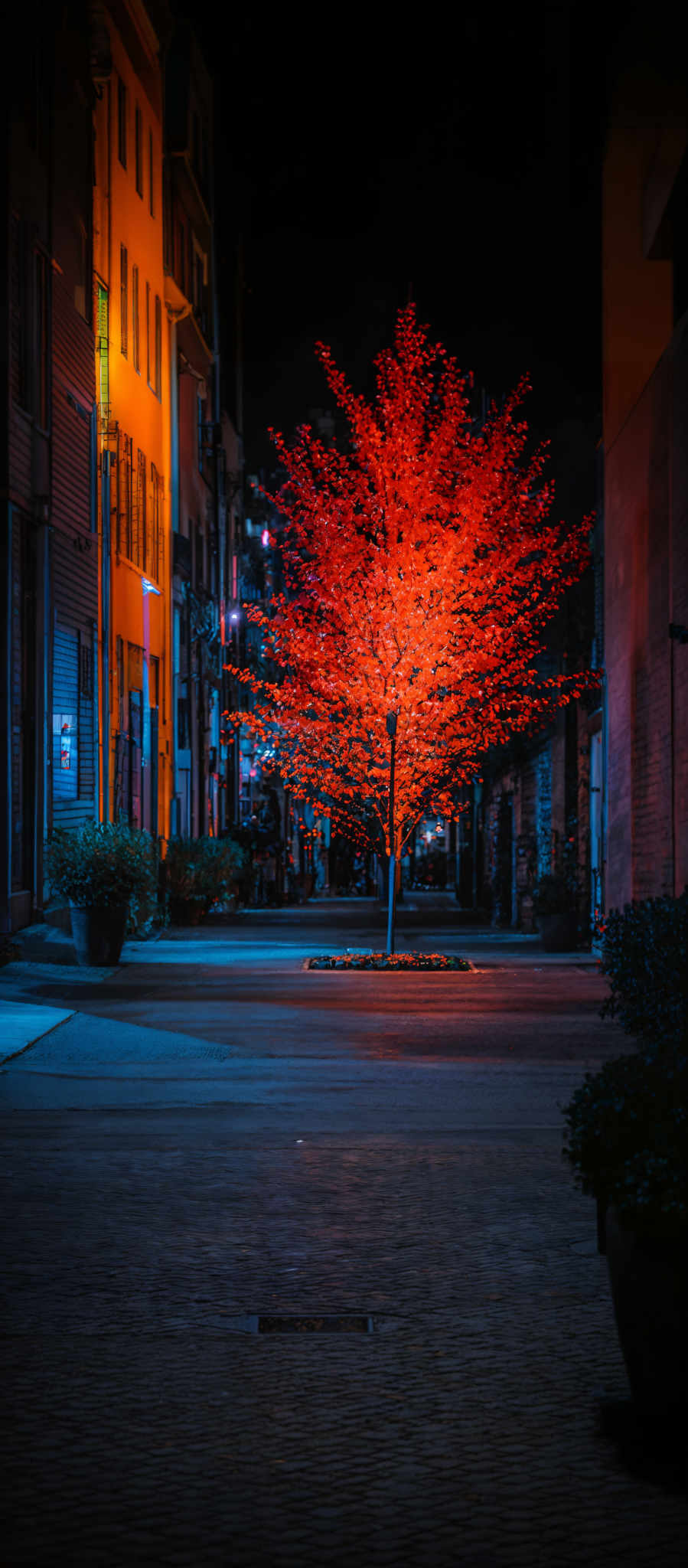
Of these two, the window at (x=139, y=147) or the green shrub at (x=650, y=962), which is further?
the window at (x=139, y=147)

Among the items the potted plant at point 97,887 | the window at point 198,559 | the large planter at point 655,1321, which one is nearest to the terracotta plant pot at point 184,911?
the potted plant at point 97,887

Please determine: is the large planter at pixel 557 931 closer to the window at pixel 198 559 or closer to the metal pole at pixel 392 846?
the metal pole at pixel 392 846

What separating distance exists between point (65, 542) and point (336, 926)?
8954 millimetres

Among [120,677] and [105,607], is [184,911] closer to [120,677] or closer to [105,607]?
[120,677]

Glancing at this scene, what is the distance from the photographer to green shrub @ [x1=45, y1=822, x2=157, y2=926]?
21.3m

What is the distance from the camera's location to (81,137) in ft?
86.0

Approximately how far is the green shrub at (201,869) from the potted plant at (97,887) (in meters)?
8.87

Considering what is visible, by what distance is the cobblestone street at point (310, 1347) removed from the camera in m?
4.54

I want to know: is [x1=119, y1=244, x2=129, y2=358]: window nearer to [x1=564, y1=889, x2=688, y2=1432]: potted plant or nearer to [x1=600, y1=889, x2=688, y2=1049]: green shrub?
[x1=600, y1=889, x2=688, y2=1049]: green shrub

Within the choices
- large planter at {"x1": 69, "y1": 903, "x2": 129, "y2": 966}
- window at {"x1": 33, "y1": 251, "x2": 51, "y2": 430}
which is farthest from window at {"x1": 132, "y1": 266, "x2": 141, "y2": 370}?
large planter at {"x1": 69, "y1": 903, "x2": 129, "y2": 966}

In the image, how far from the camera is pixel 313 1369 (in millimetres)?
5941

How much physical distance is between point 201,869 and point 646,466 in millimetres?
13600

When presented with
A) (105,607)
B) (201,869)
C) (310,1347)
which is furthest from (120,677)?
(310,1347)

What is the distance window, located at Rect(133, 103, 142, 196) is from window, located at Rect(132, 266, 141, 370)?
1.61 metres
